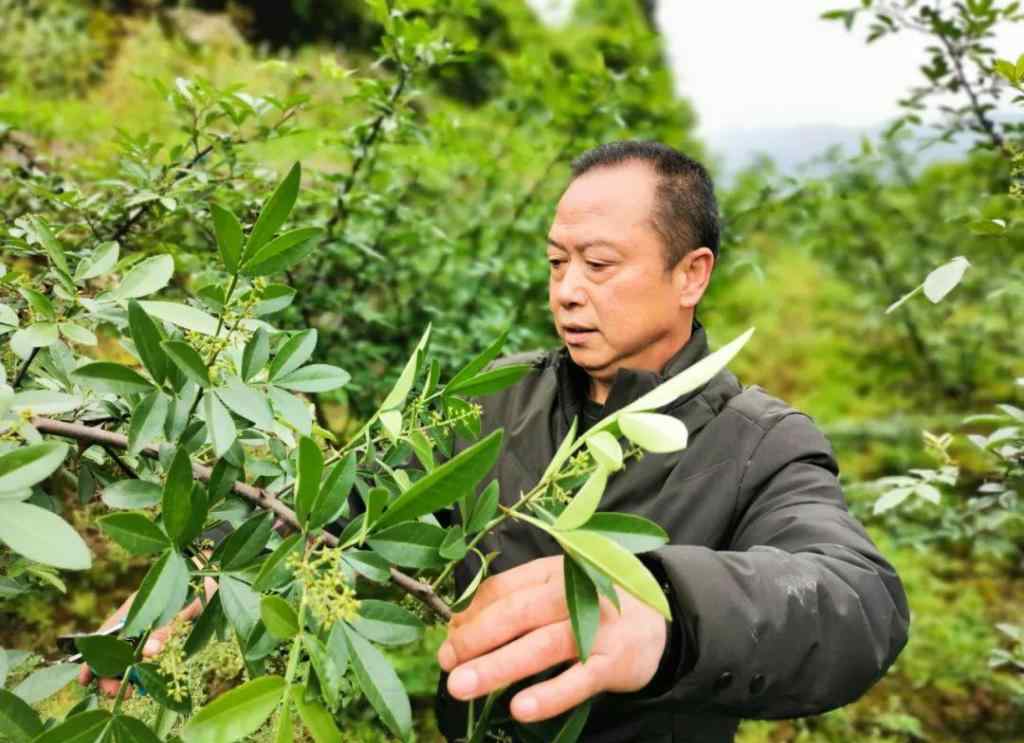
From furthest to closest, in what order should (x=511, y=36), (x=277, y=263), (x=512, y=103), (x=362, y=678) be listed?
(x=511, y=36) → (x=512, y=103) → (x=277, y=263) → (x=362, y=678)

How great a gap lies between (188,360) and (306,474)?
5.5 inches

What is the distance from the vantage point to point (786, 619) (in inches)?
28.9

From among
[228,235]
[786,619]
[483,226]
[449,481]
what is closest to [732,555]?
[786,619]

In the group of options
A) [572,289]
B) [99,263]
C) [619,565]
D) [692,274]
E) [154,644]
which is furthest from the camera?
[692,274]

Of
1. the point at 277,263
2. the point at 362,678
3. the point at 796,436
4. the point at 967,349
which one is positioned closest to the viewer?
the point at 362,678

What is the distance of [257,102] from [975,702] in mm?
2967

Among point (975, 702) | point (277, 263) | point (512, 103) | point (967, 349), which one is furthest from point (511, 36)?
point (277, 263)

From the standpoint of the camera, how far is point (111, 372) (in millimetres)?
656

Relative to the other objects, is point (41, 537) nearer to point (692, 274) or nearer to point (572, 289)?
point (572, 289)

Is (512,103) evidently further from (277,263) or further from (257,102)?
(277,263)

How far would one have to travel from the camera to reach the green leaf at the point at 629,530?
1.85ft

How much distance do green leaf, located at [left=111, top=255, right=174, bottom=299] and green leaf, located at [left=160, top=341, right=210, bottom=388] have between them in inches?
6.6

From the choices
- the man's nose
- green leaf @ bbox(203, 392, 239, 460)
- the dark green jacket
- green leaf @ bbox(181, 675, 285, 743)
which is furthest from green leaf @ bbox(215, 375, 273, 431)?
the man's nose

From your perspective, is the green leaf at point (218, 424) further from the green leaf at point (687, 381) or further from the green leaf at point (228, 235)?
the green leaf at point (687, 381)
